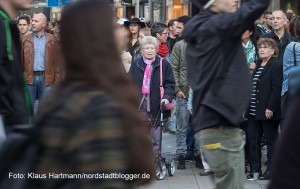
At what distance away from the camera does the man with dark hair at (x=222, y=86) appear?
5293 millimetres

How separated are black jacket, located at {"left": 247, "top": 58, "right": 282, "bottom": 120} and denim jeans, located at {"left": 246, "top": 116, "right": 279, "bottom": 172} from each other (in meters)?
0.15

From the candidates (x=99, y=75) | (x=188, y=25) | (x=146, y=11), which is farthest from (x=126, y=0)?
(x=99, y=75)

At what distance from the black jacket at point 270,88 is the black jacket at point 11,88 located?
5398 millimetres

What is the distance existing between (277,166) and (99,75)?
2.48 ft

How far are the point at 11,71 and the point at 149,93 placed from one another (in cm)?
519

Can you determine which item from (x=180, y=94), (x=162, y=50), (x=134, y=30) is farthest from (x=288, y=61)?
(x=134, y=30)

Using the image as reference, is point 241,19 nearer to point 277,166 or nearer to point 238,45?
point 238,45

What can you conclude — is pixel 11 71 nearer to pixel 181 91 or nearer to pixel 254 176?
pixel 254 176

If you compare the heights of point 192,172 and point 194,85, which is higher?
point 194,85

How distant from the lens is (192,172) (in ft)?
35.0

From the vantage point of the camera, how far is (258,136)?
10.1 m

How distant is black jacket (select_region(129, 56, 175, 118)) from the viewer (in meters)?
9.93

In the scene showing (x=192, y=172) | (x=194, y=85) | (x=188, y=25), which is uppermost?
(x=188, y=25)

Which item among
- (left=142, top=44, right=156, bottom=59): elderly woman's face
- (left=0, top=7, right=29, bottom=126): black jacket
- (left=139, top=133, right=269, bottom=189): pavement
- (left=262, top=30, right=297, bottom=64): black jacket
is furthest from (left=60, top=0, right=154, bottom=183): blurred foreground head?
(left=262, top=30, right=297, bottom=64): black jacket
